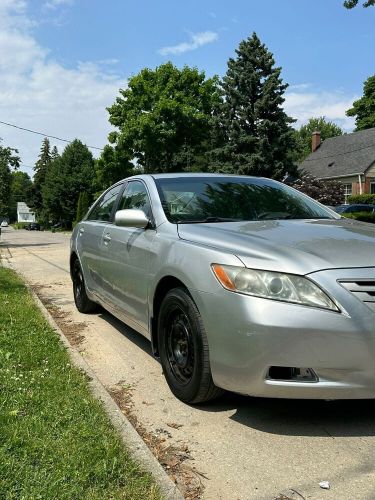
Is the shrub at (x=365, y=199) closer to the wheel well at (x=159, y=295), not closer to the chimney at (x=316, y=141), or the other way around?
the chimney at (x=316, y=141)

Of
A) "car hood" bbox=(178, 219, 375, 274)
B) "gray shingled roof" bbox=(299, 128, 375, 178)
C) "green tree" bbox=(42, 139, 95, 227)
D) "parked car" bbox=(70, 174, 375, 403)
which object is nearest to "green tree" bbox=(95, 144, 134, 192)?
"gray shingled roof" bbox=(299, 128, 375, 178)

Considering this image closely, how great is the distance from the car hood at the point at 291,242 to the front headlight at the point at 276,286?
44 mm

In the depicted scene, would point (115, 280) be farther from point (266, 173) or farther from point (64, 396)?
point (266, 173)

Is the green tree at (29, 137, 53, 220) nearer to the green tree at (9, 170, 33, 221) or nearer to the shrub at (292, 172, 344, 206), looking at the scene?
the green tree at (9, 170, 33, 221)

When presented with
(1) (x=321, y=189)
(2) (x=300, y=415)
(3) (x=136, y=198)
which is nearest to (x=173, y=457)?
(2) (x=300, y=415)

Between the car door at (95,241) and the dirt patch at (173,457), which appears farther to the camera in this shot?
the car door at (95,241)

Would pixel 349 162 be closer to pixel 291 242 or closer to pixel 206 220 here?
pixel 206 220

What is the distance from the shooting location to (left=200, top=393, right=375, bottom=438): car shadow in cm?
319

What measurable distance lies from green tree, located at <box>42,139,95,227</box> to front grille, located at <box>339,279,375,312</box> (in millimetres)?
61749

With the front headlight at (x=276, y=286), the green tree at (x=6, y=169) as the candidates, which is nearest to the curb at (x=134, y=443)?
the front headlight at (x=276, y=286)

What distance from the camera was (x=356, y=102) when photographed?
183ft

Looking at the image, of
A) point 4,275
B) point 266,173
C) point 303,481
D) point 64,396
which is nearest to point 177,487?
point 303,481

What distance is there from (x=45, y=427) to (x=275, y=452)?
1312mm

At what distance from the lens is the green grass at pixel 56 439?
96.1 inches
